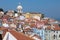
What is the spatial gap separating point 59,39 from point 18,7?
2660 centimetres

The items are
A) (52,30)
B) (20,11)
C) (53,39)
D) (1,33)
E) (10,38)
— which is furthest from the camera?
(20,11)

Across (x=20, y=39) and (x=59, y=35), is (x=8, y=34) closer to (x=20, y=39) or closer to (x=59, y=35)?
(x=20, y=39)

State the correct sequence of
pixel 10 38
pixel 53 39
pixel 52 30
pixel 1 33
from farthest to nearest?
pixel 52 30 < pixel 53 39 < pixel 1 33 < pixel 10 38

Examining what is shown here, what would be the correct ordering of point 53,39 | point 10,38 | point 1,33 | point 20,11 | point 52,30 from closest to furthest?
point 10,38 → point 1,33 → point 53,39 → point 52,30 → point 20,11

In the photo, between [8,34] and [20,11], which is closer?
[8,34]

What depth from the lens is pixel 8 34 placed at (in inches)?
286

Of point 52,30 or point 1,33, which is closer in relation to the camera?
point 1,33

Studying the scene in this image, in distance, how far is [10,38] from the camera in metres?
6.93

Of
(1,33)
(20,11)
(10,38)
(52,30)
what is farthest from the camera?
(20,11)

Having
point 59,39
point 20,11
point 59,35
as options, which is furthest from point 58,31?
point 20,11

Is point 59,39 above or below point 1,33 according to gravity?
below

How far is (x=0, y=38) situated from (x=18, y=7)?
47952 millimetres

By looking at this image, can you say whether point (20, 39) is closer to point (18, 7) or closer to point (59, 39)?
point (59, 39)

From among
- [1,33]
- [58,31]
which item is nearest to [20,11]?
[58,31]
